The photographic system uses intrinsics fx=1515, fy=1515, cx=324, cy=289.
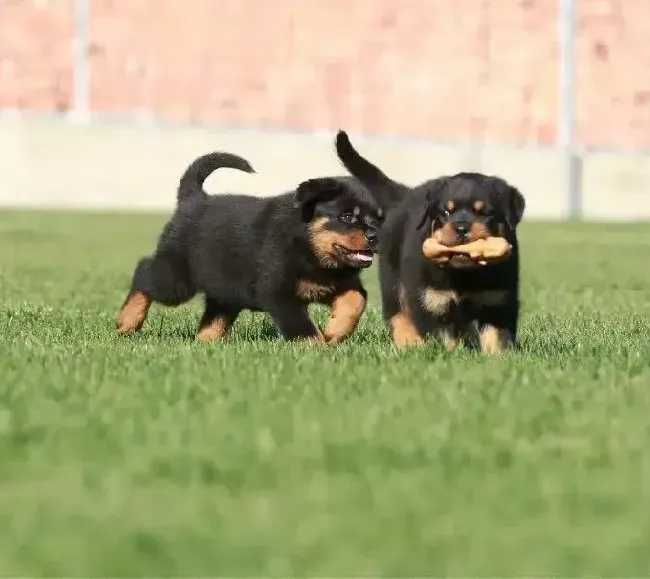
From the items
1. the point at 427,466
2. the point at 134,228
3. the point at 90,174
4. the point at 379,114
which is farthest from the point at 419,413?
the point at 379,114

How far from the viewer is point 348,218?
645cm

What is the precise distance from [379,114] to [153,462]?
1942cm

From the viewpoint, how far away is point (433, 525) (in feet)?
9.55

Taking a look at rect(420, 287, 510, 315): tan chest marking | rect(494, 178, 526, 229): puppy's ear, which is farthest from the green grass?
rect(494, 178, 526, 229): puppy's ear

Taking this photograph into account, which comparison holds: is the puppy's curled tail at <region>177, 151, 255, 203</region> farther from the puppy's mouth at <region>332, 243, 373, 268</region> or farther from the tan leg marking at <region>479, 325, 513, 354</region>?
the tan leg marking at <region>479, 325, 513, 354</region>

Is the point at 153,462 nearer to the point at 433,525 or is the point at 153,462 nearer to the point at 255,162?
the point at 433,525

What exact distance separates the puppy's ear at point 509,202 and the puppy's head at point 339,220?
683 mm

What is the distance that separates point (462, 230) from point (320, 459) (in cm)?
226

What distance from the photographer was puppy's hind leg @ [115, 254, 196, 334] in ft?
22.9

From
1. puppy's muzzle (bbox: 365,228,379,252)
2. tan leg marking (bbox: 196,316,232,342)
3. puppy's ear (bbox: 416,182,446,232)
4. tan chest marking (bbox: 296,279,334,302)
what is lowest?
tan leg marking (bbox: 196,316,232,342)

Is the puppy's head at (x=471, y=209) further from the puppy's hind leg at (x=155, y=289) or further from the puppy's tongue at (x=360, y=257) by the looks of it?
the puppy's hind leg at (x=155, y=289)

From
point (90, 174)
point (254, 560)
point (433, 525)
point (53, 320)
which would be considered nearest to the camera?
point (254, 560)

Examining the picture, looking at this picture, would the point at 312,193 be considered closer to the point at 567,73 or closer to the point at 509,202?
the point at 509,202

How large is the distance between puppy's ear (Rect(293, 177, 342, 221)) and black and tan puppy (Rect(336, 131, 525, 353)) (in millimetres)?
462
